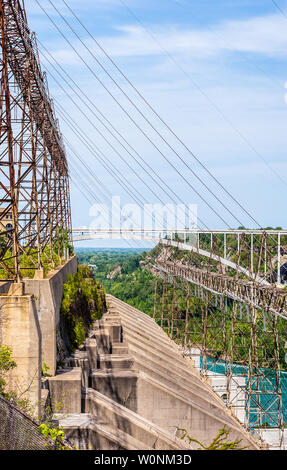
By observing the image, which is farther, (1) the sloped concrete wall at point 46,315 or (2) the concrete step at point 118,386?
(2) the concrete step at point 118,386

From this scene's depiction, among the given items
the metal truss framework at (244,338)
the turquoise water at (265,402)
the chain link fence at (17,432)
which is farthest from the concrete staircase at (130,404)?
the chain link fence at (17,432)

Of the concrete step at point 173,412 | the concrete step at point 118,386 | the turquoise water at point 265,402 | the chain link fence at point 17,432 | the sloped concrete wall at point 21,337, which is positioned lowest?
the turquoise water at point 265,402

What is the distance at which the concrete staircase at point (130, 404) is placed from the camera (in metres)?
12.2

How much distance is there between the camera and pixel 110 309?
35156 millimetres

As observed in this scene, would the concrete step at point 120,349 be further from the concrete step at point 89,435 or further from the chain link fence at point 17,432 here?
the chain link fence at point 17,432

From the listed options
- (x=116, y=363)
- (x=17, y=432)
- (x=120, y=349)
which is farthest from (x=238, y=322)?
(x=17, y=432)

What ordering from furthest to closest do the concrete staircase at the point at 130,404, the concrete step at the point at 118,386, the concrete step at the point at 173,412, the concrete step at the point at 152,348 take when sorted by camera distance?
the concrete step at the point at 152,348 < the concrete step at the point at 173,412 < the concrete step at the point at 118,386 < the concrete staircase at the point at 130,404

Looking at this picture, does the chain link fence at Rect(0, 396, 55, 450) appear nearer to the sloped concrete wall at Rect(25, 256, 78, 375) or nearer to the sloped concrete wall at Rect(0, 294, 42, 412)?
the sloped concrete wall at Rect(0, 294, 42, 412)

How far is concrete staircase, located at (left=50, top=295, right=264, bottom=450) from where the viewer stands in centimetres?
1223
